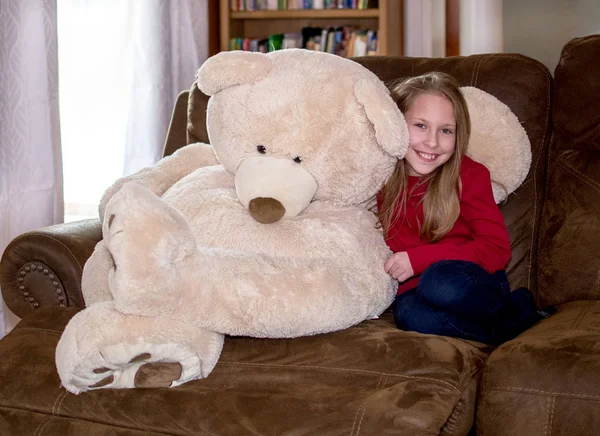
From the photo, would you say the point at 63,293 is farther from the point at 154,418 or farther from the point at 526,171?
the point at 526,171

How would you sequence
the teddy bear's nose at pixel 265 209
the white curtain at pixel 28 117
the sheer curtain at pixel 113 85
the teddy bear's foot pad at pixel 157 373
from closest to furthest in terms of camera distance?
the teddy bear's foot pad at pixel 157 373 → the teddy bear's nose at pixel 265 209 → the white curtain at pixel 28 117 → the sheer curtain at pixel 113 85

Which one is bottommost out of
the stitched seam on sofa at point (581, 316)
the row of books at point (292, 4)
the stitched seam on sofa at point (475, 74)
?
the stitched seam on sofa at point (581, 316)

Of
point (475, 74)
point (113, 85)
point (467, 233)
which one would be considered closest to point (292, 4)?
point (113, 85)

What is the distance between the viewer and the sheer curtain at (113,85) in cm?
302

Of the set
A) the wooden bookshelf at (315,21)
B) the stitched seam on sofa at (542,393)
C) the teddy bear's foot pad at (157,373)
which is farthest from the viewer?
the wooden bookshelf at (315,21)

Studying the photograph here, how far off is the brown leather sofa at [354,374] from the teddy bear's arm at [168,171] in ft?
0.48

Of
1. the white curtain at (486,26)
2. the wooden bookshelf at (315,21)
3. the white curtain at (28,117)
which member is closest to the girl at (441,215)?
the white curtain at (28,117)

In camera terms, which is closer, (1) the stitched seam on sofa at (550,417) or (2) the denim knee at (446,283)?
(1) the stitched seam on sofa at (550,417)

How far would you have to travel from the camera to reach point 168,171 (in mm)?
1953

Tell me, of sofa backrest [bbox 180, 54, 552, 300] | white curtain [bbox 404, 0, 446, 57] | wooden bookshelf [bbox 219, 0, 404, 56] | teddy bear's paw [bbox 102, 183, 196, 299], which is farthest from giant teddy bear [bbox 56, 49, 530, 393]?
white curtain [bbox 404, 0, 446, 57]

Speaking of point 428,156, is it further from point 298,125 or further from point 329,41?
point 329,41

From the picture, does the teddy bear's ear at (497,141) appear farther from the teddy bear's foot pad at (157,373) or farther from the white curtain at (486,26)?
the white curtain at (486,26)

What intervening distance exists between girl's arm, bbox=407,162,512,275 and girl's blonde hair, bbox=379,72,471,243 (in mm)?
32

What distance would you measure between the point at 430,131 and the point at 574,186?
1.50ft
